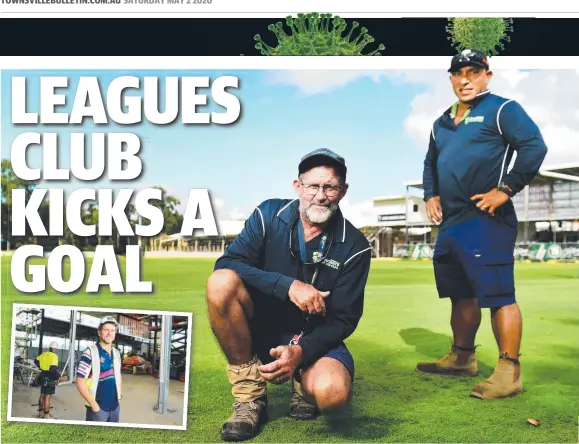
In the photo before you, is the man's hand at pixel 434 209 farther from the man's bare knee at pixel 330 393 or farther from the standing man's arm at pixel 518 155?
the man's bare knee at pixel 330 393

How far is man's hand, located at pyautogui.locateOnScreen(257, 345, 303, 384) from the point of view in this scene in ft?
12.5

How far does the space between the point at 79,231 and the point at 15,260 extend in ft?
1.61

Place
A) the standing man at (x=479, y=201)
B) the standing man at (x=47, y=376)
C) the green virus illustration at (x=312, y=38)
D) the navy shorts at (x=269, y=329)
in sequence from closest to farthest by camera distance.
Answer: the navy shorts at (x=269, y=329) < the standing man at (x=479, y=201) < the standing man at (x=47, y=376) < the green virus illustration at (x=312, y=38)

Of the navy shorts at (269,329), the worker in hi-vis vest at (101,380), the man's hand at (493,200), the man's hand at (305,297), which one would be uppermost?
the man's hand at (493,200)

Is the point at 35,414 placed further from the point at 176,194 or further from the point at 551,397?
the point at 551,397

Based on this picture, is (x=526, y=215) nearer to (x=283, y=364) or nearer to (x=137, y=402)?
(x=283, y=364)

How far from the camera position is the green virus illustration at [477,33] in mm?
4266

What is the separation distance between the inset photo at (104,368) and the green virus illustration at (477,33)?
105 inches

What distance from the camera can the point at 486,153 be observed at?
159 inches

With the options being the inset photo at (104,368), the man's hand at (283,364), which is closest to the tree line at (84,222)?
the inset photo at (104,368)

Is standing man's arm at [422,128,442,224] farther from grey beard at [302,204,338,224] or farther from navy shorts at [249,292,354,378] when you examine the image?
navy shorts at [249,292,354,378]

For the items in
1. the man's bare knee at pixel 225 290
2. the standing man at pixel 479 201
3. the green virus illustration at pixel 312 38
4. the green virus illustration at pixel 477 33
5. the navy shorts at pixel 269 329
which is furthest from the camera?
the green virus illustration at pixel 312 38

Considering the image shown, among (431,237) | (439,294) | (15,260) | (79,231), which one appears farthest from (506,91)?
(15,260)

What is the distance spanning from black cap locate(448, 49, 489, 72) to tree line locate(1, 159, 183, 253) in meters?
2.09
